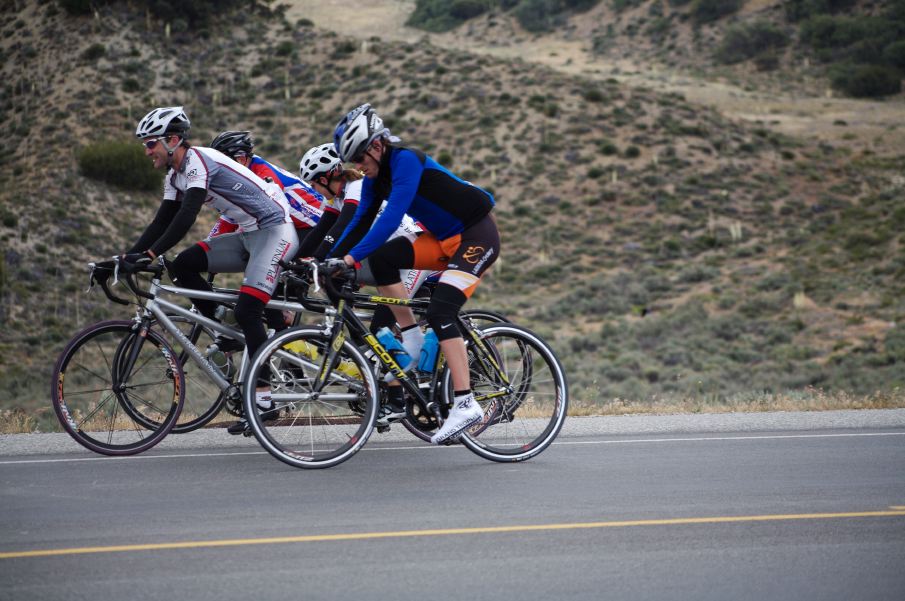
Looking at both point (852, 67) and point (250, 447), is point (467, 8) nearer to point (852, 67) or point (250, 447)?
point (852, 67)

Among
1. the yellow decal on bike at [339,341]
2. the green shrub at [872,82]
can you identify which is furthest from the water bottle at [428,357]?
the green shrub at [872,82]

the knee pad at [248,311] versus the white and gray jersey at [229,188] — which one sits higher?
the white and gray jersey at [229,188]

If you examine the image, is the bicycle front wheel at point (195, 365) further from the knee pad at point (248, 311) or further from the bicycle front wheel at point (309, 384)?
the bicycle front wheel at point (309, 384)

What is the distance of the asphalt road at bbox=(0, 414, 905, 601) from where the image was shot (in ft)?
15.8

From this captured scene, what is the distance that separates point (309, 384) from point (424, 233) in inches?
55.8

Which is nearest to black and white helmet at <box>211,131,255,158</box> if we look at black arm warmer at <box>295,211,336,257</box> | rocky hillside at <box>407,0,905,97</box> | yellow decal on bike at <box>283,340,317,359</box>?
black arm warmer at <box>295,211,336,257</box>

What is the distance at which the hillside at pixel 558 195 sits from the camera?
29078 mm

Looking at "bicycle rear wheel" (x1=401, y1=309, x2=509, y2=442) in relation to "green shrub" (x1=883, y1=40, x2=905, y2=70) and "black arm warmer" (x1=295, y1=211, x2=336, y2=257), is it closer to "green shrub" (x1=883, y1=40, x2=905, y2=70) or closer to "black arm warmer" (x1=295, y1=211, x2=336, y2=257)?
"black arm warmer" (x1=295, y1=211, x2=336, y2=257)

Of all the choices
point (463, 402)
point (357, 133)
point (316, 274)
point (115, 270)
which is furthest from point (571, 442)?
point (115, 270)

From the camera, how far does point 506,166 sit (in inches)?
1908

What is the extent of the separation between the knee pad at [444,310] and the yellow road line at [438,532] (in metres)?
2.05

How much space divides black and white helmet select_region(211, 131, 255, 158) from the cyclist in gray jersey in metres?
0.68

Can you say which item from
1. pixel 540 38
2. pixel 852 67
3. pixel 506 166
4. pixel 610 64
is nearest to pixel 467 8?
pixel 540 38

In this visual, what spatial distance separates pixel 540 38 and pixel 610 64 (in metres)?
11.6
